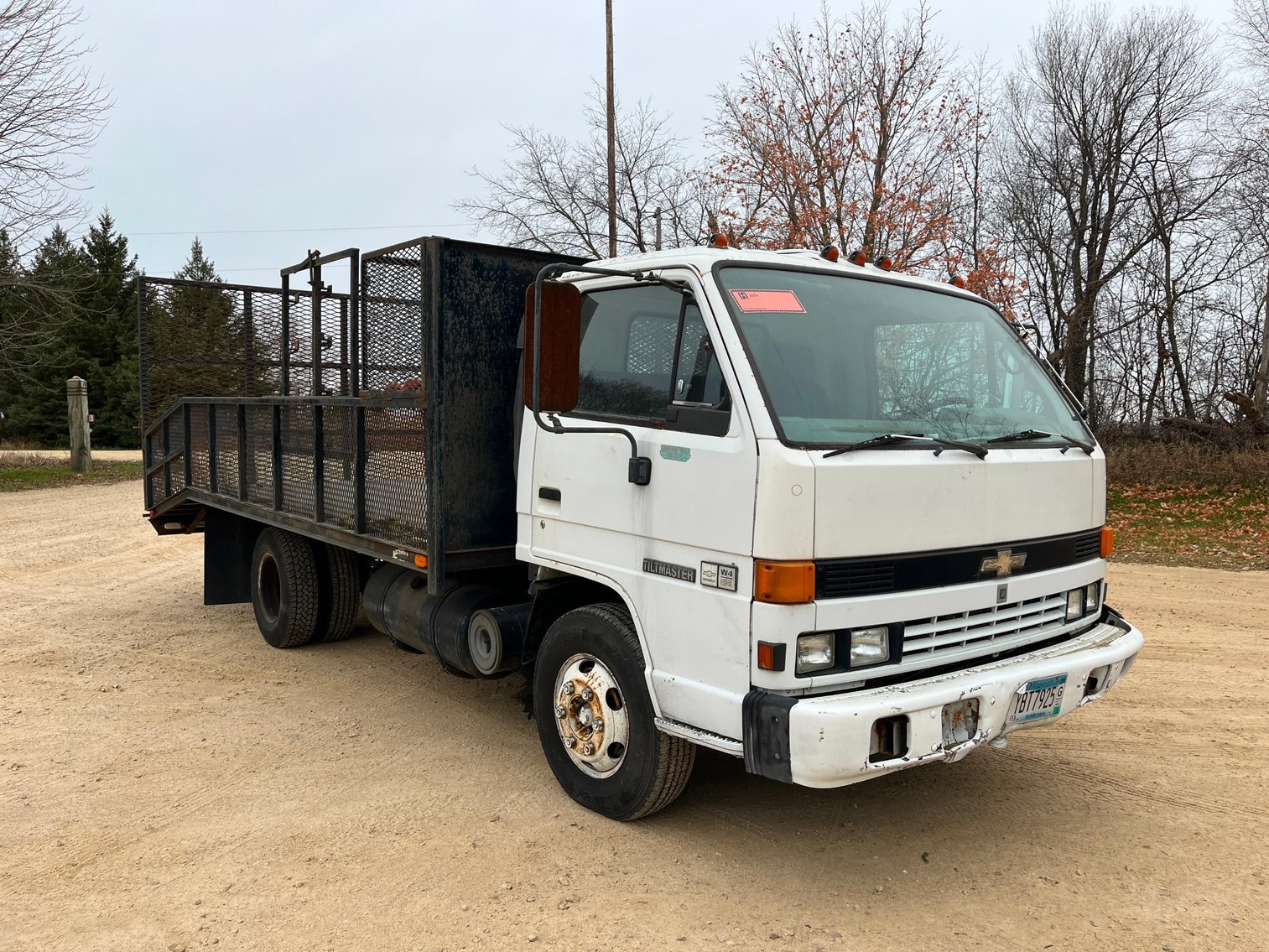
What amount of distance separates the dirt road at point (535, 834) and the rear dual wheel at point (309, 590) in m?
0.54

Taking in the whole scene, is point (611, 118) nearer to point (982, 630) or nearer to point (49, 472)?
point (49, 472)

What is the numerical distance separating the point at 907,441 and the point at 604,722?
162 cm

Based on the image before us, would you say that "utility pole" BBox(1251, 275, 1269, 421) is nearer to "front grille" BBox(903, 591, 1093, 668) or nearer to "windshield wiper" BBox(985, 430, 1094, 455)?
"windshield wiper" BBox(985, 430, 1094, 455)

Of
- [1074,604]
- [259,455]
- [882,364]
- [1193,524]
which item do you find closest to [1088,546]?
[1074,604]

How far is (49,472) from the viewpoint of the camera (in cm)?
2172

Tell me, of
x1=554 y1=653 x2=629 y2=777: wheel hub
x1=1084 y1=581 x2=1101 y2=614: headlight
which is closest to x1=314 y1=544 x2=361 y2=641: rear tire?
x1=554 y1=653 x2=629 y2=777: wheel hub

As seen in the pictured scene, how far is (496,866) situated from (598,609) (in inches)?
40.9

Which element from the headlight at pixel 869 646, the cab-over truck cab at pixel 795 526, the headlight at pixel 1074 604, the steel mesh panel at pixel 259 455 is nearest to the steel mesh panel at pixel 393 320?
the cab-over truck cab at pixel 795 526

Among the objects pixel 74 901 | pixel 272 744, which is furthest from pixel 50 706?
pixel 74 901

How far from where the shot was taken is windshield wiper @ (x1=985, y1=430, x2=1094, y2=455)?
3.87 meters

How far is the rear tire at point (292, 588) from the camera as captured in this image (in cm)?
670

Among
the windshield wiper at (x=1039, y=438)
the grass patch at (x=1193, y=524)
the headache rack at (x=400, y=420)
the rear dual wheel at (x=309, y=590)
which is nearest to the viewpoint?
the windshield wiper at (x=1039, y=438)

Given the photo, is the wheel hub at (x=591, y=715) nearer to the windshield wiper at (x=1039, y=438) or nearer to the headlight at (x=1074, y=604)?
the windshield wiper at (x=1039, y=438)

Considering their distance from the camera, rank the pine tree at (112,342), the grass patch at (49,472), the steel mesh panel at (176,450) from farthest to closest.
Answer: the pine tree at (112,342) → the grass patch at (49,472) → the steel mesh panel at (176,450)
